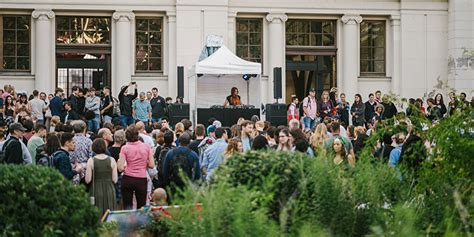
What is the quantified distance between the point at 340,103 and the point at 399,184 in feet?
76.9

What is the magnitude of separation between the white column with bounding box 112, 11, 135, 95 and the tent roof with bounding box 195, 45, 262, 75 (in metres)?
5.71

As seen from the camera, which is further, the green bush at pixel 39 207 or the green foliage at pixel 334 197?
the green bush at pixel 39 207

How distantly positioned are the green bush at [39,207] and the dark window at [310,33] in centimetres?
3090

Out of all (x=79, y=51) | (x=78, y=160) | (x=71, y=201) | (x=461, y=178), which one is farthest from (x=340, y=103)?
(x=71, y=201)

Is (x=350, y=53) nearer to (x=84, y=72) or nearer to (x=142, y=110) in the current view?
(x=84, y=72)

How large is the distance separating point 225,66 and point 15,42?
9958 mm

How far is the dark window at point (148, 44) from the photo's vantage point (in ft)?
124

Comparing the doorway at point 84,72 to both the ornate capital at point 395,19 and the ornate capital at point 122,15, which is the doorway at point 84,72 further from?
the ornate capital at point 395,19

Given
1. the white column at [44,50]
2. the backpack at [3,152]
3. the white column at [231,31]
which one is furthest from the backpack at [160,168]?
the white column at [231,31]

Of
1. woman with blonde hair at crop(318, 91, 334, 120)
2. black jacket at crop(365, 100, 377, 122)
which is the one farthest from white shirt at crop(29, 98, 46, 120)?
black jacket at crop(365, 100, 377, 122)

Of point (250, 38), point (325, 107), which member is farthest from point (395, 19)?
point (325, 107)

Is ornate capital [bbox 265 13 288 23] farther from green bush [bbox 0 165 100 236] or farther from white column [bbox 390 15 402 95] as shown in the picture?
green bush [bbox 0 165 100 236]

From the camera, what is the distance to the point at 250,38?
38.7m

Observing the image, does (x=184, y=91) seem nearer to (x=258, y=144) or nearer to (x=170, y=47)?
(x=170, y=47)
